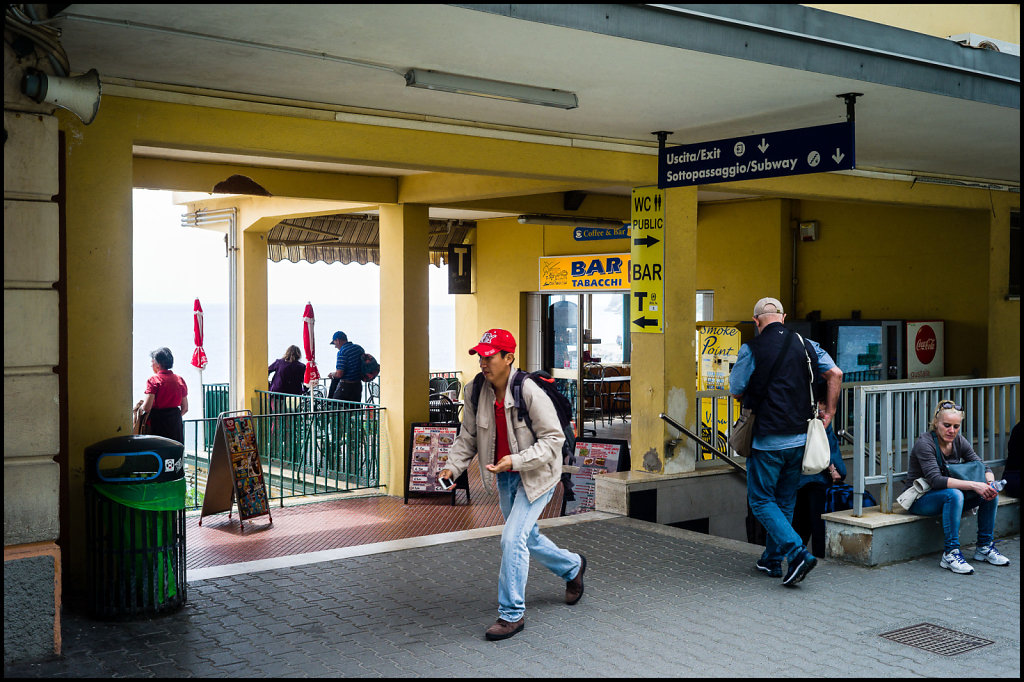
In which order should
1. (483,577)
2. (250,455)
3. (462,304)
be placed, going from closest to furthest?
(483,577), (250,455), (462,304)

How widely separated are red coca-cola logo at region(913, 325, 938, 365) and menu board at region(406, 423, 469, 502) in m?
6.14

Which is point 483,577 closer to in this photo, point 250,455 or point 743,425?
point 743,425

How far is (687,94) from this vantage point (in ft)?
23.6

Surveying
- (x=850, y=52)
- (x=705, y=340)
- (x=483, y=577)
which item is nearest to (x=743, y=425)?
(x=483, y=577)

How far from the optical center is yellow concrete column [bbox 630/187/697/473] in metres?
9.53

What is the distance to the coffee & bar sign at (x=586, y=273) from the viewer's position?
52.6 ft

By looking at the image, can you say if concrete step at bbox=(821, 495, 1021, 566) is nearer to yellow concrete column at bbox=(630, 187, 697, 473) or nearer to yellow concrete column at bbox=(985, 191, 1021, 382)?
yellow concrete column at bbox=(630, 187, 697, 473)

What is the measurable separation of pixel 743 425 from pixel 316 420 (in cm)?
687

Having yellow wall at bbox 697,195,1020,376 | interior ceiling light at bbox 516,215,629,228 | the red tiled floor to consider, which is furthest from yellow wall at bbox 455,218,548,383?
the red tiled floor

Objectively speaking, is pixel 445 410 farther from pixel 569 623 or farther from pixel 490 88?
pixel 569 623

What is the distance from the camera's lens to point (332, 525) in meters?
10.2

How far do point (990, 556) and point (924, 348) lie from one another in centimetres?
612

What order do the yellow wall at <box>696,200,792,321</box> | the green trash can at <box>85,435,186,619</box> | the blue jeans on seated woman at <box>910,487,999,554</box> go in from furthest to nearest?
the yellow wall at <box>696,200,792,321</box> → the blue jeans on seated woman at <box>910,487,999,554</box> → the green trash can at <box>85,435,186,619</box>

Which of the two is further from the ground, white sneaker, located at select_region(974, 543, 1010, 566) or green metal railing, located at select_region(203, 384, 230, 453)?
green metal railing, located at select_region(203, 384, 230, 453)
